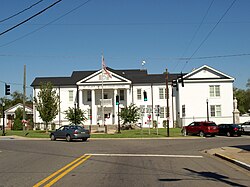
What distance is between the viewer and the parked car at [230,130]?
36906mm

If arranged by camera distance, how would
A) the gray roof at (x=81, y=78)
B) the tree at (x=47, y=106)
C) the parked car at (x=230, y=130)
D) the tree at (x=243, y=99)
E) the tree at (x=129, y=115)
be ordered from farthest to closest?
the tree at (x=243, y=99), the gray roof at (x=81, y=78), the tree at (x=129, y=115), the tree at (x=47, y=106), the parked car at (x=230, y=130)

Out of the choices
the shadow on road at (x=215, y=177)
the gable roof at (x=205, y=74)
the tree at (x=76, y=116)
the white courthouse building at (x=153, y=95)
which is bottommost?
the shadow on road at (x=215, y=177)

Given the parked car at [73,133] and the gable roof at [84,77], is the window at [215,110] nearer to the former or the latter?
the gable roof at [84,77]

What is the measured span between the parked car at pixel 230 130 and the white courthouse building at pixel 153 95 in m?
13.4

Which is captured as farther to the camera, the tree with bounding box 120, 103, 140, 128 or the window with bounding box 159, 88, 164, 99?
the window with bounding box 159, 88, 164, 99

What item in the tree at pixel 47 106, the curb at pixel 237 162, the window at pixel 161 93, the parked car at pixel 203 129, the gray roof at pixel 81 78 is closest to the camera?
the curb at pixel 237 162

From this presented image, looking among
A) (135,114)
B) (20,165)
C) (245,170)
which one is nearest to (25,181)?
(20,165)

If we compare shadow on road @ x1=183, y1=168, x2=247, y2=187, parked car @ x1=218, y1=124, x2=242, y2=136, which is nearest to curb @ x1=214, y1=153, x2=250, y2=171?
shadow on road @ x1=183, y1=168, x2=247, y2=187

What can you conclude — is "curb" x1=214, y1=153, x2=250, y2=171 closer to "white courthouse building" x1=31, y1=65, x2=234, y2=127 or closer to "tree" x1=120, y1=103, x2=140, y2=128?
"white courthouse building" x1=31, y1=65, x2=234, y2=127

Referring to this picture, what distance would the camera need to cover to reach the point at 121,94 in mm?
60281

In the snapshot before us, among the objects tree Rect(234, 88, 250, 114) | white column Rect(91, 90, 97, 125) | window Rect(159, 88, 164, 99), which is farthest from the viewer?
tree Rect(234, 88, 250, 114)

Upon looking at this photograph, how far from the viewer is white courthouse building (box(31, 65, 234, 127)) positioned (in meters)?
55.8

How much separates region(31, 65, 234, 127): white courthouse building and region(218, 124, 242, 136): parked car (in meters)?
13.4

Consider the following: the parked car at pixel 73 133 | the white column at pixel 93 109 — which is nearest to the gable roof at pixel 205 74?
the white column at pixel 93 109
